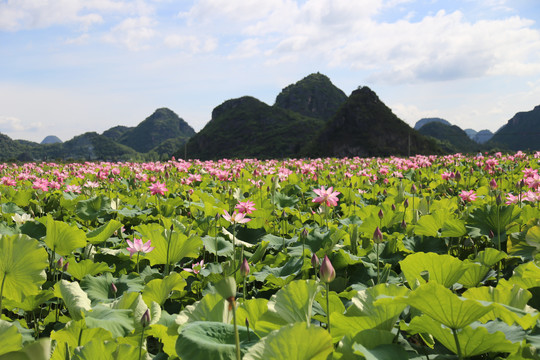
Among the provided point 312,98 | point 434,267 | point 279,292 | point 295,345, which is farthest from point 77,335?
point 312,98

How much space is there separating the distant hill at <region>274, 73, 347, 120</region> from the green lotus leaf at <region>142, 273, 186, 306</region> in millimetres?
128143

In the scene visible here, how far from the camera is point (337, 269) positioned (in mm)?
1973

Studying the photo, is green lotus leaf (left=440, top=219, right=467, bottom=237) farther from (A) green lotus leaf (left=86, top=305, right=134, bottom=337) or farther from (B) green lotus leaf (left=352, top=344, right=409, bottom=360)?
(A) green lotus leaf (left=86, top=305, right=134, bottom=337)

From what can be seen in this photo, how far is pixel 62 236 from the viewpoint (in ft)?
6.20

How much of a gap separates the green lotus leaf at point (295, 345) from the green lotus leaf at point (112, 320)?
0.56 metres

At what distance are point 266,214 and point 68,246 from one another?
1.41 meters

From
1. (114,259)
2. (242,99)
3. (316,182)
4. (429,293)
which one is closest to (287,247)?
(114,259)

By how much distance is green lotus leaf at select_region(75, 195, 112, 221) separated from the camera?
124 inches

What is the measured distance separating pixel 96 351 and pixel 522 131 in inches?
7158

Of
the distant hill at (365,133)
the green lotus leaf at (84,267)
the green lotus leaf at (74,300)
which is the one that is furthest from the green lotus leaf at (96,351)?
the distant hill at (365,133)

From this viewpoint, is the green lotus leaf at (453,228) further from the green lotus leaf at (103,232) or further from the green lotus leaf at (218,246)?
the green lotus leaf at (103,232)

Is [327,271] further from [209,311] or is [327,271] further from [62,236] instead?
[62,236]

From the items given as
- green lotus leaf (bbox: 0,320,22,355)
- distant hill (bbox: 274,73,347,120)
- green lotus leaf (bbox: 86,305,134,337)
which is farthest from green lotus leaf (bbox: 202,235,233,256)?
distant hill (bbox: 274,73,347,120)

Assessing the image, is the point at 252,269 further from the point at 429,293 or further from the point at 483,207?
the point at 483,207
